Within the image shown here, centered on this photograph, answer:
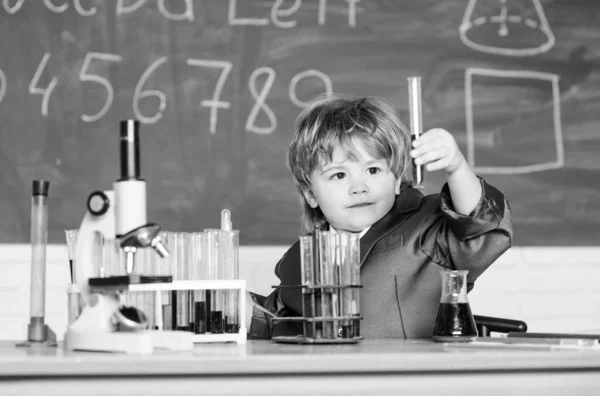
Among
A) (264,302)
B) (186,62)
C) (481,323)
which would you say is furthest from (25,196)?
(481,323)

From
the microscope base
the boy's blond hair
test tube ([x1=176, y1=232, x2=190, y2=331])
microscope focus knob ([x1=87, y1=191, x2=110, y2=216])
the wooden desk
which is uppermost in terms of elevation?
the boy's blond hair

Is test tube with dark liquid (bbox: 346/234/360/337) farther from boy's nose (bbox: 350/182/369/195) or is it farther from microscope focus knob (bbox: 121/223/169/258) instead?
boy's nose (bbox: 350/182/369/195)

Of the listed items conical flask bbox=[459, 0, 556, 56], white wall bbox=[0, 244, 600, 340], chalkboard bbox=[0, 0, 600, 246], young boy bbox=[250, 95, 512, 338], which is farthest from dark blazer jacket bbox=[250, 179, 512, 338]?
conical flask bbox=[459, 0, 556, 56]

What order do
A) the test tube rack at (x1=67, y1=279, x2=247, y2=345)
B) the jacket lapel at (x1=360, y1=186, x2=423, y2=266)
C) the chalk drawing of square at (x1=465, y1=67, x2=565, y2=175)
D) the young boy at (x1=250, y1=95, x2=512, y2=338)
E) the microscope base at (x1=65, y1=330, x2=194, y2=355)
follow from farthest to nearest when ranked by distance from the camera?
the chalk drawing of square at (x1=465, y1=67, x2=565, y2=175)
the jacket lapel at (x1=360, y1=186, x2=423, y2=266)
the young boy at (x1=250, y1=95, x2=512, y2=338)
the test tube rack at (x1=67, y1=279, x2=247, y2=345)
the microscope base at (x1=65, y1=330, x2=194, y2=355)

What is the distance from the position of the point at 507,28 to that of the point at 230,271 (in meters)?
1.61

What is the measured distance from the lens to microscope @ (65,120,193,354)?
108cm

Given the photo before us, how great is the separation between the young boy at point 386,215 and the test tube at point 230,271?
18 centimetres

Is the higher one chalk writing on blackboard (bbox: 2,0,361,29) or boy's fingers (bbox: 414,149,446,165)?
chalk writing on blackboard (bbox: 2,0,361,29)

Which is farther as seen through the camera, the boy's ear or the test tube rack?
the boy's ear

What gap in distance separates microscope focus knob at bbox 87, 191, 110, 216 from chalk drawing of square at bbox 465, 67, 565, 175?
5.08 feet

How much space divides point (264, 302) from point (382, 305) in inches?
11.0

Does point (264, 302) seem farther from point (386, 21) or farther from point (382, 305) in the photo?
point (386, 21)

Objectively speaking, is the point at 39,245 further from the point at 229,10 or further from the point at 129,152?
the point at 229,10

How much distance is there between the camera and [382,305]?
4.99 feet
